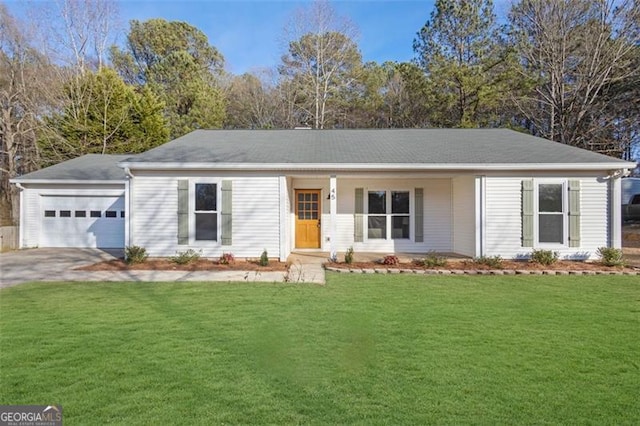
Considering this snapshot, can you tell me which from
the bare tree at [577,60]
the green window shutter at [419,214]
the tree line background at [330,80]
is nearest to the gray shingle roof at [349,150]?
the green window shutter at [419,214]

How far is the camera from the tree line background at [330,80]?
61.0ft

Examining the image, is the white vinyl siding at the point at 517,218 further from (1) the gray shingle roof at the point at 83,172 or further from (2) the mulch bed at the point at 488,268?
(1) the gray shingle roof at the point at 83,172

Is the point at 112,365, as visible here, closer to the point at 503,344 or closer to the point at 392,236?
the point at 503,344

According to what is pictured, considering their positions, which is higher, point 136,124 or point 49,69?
point 49,69

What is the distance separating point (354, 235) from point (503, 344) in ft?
25.9

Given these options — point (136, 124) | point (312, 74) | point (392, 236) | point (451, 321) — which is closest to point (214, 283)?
point (451, 321)

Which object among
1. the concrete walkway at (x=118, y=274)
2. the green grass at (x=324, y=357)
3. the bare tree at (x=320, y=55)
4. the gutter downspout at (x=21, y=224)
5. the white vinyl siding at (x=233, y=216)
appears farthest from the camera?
the bare tree at (x=320, y=55)

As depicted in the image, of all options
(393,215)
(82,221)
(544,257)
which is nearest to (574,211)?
(544,257)

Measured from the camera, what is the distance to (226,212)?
10.1 meters

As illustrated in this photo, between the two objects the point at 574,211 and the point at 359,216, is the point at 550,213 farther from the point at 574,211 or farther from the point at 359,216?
the point at 359,216

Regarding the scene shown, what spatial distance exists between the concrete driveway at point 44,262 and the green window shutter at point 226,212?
3537 millimetres

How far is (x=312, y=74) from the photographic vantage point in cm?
2458

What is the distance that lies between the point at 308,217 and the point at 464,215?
484 cm

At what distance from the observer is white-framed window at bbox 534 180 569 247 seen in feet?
32.3
